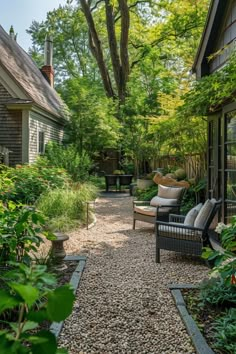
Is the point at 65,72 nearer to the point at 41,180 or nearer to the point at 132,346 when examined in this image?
the point at 41,180

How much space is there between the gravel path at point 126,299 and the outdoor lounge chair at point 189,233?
0.85 feet

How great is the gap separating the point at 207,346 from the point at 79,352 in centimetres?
98

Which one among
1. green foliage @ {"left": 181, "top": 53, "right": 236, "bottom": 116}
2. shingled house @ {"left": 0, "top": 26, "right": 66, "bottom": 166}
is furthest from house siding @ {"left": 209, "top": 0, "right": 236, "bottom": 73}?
shingled house @ {"left": 0, "top": 26, "right": 66, "bottom": 166}

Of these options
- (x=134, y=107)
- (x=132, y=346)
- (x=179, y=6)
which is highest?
(x=179, y=6)

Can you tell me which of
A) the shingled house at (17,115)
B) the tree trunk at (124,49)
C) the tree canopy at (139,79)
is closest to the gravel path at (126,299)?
the tree canopy at (139,79)

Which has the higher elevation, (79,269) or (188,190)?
(188,190)

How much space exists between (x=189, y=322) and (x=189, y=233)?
6.75 feet

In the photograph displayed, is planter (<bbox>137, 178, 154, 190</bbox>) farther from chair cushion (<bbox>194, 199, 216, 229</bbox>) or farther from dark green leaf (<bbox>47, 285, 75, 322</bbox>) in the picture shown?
dark green leaf (<bbox>47, 285, 75, 322</bbox>)

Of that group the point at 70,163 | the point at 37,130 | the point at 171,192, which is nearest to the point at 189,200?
the point at 171,192

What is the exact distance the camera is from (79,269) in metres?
4.57

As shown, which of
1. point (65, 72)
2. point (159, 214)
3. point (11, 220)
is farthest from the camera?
point (65, 72)

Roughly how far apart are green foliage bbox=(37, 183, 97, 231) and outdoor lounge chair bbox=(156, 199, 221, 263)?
2.39 metres

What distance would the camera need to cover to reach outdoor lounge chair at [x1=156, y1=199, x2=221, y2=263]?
16.1 feet

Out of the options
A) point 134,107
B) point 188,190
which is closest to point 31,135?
point 188,190
